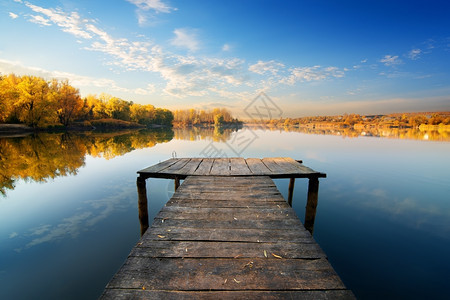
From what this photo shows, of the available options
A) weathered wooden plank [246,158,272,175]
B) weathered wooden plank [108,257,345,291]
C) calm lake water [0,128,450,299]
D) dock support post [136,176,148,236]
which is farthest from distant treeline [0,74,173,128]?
weathered wooden plank [108,257,345,291]

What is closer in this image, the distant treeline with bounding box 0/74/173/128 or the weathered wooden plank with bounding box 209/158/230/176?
the weathered wooden plank with bounding box 209/158/230/176

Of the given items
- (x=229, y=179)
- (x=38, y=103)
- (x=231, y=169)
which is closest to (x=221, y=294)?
(x=229, y=179)

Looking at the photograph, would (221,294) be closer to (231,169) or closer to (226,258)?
(226,258)

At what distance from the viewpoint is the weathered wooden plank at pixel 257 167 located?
21.8ft

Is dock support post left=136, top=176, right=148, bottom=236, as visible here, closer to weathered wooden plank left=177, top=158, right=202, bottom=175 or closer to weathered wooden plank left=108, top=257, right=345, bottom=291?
weathered wooden plank left=177, top=158, right=202, bottom=175

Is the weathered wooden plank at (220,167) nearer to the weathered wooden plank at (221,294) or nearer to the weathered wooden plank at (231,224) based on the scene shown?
the weathered wooden plank at (231,224)

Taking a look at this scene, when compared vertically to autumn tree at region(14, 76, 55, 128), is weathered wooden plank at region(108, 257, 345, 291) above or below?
below

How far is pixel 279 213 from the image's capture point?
3889mm

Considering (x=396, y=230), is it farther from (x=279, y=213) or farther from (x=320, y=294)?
(x=320, y=294)

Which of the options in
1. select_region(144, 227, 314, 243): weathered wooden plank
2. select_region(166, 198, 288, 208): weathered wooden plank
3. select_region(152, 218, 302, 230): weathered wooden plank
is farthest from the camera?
select_region(166, 198, 288, 208): weathered wooden plank

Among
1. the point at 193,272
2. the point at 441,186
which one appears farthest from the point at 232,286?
the point at 441,186

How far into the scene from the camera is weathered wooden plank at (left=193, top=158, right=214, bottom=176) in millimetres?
6855

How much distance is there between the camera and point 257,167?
748 cm

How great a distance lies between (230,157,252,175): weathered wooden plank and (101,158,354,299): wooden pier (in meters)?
2.04
